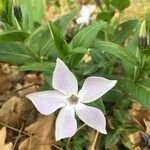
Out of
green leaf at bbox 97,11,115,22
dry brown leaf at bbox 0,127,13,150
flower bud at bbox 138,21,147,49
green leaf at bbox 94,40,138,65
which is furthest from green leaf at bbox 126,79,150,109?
dry brown leaf at bbox 0,127,13,150

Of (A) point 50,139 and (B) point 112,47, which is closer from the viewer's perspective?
(B) point 112,47

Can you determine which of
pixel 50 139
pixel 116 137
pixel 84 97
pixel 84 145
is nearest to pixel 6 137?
pixel 50 139

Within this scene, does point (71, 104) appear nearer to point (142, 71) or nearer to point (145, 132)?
point (142, 71)

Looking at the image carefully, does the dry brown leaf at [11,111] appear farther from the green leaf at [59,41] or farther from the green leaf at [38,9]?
the green leaf at [59,41]

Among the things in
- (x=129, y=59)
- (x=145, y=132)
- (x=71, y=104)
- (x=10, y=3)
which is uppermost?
(x=10, y=3)

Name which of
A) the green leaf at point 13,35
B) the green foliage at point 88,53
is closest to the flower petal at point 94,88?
the green foliage at point 88,53

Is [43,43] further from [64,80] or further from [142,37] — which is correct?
[142,37]
